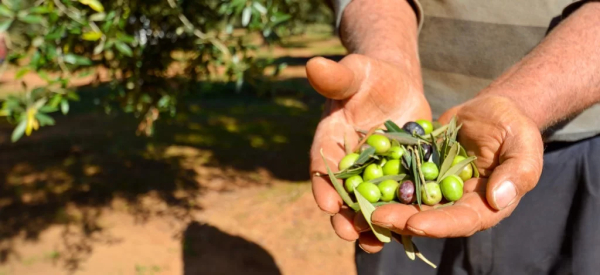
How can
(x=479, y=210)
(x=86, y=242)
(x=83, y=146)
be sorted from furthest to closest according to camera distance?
(x=83, y=146), (x=86, y=242), (x=479, y=210)

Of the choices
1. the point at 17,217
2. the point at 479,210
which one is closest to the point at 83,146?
the point at 17,217

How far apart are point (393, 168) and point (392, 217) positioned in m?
0.39

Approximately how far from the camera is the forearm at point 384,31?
7.63 feet

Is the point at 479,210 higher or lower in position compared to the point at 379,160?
higher

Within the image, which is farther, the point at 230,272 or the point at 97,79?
the point at 97,79

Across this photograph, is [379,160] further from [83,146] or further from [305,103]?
[305,103]

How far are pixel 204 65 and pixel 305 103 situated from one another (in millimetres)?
7214

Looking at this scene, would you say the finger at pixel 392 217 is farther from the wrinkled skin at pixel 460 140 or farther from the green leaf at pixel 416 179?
the green leaf at pixel 416 179

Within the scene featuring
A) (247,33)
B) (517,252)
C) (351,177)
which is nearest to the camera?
(351,177)

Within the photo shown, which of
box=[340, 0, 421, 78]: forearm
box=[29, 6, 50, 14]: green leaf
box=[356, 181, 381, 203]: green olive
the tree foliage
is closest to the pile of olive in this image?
box=[356, 181, 381, 203]: green olive

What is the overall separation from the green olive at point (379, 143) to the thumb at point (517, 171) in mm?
452

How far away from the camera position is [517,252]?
2.32 m

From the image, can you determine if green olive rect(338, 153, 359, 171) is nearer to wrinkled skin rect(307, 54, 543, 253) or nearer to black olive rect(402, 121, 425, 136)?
wrinkled skin rect(307, 54, 543, 253)

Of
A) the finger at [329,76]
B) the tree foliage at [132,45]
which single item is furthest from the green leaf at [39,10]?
the finger at [329,76]
